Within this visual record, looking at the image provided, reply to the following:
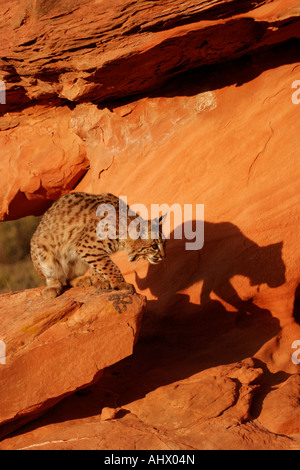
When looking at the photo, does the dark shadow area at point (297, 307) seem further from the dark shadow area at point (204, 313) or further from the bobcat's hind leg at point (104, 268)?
the bobcat's hind leg at point (104, 268)

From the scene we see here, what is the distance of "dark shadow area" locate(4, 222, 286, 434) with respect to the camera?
626 cm

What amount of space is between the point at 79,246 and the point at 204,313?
6.16 ft

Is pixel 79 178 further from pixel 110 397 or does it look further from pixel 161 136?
pixel 110 397

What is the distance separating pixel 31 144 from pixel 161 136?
2.36 meters

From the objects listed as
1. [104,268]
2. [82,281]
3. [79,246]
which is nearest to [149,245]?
[104,268]

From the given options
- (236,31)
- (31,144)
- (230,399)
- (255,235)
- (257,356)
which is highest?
(236,31)

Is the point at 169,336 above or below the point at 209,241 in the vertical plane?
below

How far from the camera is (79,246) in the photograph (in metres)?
6.39

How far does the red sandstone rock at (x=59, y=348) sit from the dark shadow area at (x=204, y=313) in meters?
0.94

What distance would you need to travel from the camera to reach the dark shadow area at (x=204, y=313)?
626 centimetres

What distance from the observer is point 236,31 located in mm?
6469

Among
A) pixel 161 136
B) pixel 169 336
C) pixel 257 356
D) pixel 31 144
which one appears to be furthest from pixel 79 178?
pixel 257 356

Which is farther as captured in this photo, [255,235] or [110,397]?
[255,235]

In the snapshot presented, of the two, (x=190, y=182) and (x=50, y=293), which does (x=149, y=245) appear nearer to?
(x=50, y=293)
